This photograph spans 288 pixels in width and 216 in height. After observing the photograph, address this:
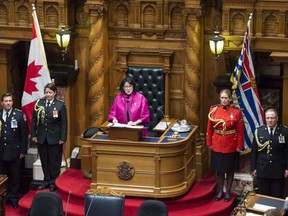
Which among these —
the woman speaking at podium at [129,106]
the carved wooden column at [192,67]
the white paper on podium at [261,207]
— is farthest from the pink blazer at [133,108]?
the white paper on podium at [261,207]

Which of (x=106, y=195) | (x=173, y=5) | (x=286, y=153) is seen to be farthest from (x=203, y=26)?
(x=106, y=195)

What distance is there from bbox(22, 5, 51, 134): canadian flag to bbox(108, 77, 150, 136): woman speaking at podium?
1.35m

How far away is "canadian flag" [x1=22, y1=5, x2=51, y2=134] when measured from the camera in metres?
13.8

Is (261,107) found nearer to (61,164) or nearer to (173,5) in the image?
(173,5)

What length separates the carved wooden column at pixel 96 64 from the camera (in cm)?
1369

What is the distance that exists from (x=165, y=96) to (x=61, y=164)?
1988 millimetres

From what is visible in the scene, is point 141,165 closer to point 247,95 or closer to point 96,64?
point 247,95

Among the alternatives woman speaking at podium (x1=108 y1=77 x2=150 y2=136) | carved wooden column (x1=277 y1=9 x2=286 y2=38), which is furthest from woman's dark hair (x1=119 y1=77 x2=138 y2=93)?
carved wooden column (x1=277 y1=9 x2=286 y2=38)

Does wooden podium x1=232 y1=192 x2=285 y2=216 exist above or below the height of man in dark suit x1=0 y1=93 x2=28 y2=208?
below

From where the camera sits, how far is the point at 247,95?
13.1 m

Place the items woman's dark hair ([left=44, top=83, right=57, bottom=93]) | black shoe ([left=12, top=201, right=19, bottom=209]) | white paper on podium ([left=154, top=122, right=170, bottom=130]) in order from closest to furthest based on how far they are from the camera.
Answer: woman's dark hair ([left=44, top=83, right=57, bottom=93]), white paper on podium ([left=154, top=122, right=170, bottom=130]), black shoe ([left=12, top=201, right=19, bottom=209])

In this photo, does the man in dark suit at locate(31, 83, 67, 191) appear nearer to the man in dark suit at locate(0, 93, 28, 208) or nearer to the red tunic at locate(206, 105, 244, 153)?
the man in dark suit at locate(0, 93, 28, 208)

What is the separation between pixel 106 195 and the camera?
10.9 meters

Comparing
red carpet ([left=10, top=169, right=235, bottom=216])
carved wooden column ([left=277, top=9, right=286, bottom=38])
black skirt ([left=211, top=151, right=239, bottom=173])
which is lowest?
red carpet ([left=10, top=169, right=235, bottom=216])
